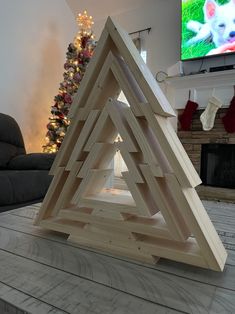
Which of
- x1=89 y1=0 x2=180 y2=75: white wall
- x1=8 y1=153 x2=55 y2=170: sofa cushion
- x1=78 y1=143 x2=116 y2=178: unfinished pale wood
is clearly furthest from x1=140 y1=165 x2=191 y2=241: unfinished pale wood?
x1=89 y1=0 x2=180 y2=75: white wall

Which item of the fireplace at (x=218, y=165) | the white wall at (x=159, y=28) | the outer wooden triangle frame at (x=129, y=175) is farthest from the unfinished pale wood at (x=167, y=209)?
the white wall at (x=159, y=28)

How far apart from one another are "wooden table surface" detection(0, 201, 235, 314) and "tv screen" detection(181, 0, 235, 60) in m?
2.22

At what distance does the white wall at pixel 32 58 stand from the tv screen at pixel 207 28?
1.59m

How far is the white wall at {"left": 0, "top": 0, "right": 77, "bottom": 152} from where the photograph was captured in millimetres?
2605

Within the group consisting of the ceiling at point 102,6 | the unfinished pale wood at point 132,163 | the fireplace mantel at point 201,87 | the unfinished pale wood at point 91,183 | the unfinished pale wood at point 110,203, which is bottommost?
the unfinished pale wood at point 110,203

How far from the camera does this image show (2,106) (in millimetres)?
2574

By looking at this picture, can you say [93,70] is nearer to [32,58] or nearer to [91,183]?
[91,183]

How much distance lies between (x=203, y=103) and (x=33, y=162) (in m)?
1.73

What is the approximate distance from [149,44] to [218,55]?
943 mm

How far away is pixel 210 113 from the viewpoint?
2402mm

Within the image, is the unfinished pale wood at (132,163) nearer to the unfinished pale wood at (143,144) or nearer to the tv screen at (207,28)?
the unfinished pale wood at (143,144)

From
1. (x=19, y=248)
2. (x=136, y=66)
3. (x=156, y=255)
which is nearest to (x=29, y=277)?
(x=19, y=248)

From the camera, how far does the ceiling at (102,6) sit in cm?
304

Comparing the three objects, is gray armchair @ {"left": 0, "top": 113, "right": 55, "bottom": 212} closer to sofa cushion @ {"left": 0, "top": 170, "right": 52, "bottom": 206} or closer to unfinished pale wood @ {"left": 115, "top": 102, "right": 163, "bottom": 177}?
sofa cushion @ {"left": 0, "top": 170, "right": 52, "bottom": 206}
